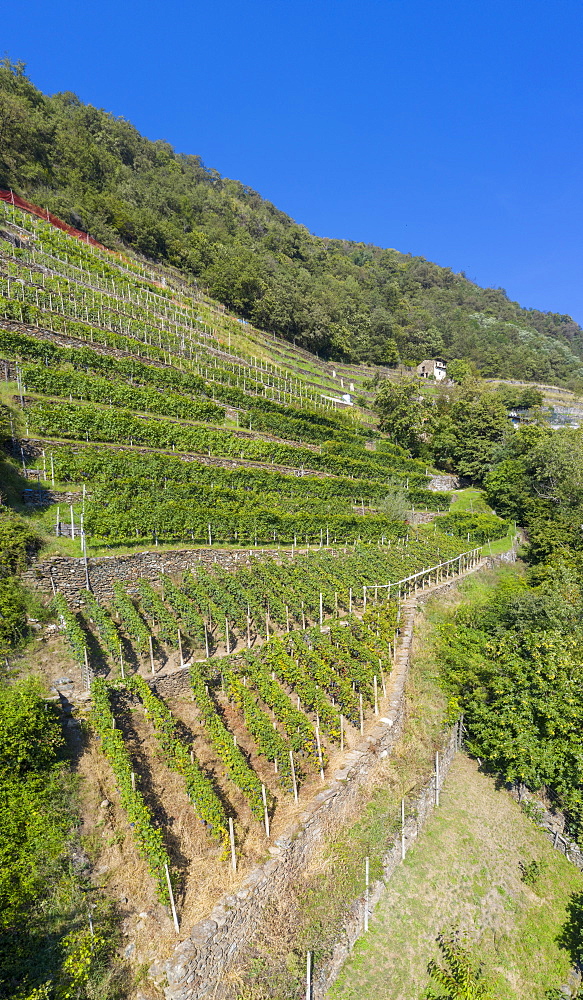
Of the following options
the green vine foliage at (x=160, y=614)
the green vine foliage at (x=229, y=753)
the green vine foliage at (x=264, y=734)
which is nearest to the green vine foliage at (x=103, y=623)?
the green vine foliage at (x=160, y=614)

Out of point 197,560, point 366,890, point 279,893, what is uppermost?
point 197,560

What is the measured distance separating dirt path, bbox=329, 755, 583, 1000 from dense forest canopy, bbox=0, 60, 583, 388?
70.1 m

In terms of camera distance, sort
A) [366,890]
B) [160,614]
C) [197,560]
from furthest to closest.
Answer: [197,560] → [160,614] → [366,890]

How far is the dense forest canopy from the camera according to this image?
60312 mm

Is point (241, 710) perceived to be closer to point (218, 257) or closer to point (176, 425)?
point (176, 425)

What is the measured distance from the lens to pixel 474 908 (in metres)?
9.86

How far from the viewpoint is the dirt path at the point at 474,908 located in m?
8.55

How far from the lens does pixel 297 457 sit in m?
32.7

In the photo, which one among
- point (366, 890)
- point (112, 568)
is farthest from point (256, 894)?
point (112, 568)

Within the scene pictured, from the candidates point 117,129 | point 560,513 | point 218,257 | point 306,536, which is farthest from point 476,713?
point 117,129

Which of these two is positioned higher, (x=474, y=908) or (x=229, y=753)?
(x=229, y=753)

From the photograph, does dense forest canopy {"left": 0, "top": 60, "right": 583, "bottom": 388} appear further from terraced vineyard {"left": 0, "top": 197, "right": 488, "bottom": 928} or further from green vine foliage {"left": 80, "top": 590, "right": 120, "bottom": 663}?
green vine foliage {"left": 80, "top": 590, "right": 120, "bottom": 663}

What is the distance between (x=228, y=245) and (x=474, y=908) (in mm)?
92146

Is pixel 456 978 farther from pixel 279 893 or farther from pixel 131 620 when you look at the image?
pixel 131 620
